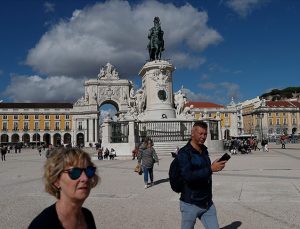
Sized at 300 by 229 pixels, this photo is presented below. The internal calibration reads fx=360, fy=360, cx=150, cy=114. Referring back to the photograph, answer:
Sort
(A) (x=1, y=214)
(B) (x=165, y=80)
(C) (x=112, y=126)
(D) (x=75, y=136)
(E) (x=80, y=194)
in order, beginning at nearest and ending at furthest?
(E) (x=80, y=194)
(A) (x=1, y=214)
(C) (x=112, y=126)
(B) (x=165, y=80)
(D) (x=75, y=136)

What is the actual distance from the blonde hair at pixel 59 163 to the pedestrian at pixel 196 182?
1672 mm

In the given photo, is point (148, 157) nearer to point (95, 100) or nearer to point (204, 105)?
point (95, 100)

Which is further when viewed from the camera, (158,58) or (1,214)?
(158,58)

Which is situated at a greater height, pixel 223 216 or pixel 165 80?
pixel 165 80

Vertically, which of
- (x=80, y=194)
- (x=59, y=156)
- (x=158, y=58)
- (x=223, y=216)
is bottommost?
(x=223, y=216)

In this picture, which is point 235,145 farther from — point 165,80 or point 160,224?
point 160,224

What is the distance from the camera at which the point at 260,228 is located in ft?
17.1

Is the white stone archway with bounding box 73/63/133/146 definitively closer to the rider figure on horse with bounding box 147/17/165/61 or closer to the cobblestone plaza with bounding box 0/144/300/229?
the rider figure on horse with bounding box 147/17/165/61

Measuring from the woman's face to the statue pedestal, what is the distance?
24.5 m

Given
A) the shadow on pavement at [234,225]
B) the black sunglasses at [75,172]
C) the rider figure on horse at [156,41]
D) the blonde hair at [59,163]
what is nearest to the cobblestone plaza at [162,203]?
the shadow on pavement at [234,225]

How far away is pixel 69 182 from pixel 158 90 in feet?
82.7

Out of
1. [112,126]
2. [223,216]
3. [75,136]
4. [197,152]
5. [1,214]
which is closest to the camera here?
[197,152]

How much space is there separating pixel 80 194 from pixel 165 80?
84.0 ft

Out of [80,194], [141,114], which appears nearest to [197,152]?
[80,194]
